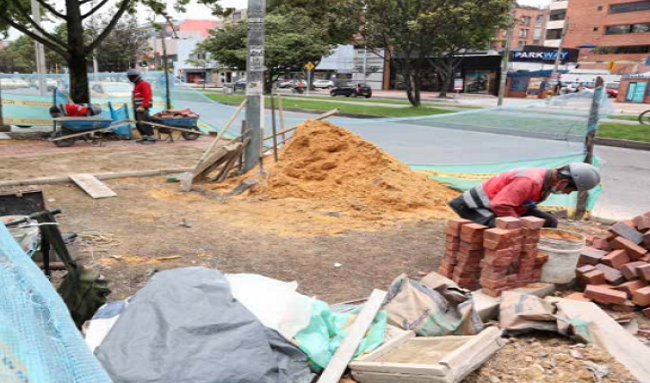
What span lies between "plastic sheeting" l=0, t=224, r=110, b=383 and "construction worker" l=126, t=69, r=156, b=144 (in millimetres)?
11345

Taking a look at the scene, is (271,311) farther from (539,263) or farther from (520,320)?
(539,263)

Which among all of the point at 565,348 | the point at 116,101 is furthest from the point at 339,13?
the point at 565,348

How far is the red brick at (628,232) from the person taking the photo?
4582 millimetres

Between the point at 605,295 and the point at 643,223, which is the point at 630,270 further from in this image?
the point at 643,223

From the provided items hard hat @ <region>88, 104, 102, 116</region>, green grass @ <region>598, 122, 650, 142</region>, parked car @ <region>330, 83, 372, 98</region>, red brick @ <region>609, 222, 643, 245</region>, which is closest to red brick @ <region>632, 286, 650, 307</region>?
red brick @ <region>609, 222, 643, 245</region>

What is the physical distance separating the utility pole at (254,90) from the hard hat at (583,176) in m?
5.64

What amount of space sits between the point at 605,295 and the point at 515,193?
107cm

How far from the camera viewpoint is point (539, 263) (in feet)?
14.1

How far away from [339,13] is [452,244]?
23.0 m

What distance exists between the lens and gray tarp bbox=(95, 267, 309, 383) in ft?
8.07

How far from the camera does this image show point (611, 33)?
61.1m

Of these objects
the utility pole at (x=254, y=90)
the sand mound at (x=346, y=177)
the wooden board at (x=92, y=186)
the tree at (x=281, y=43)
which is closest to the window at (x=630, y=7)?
the tree at (x=281, y=43)

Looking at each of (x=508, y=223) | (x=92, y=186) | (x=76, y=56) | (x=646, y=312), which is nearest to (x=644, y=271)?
(x=646, y=312)

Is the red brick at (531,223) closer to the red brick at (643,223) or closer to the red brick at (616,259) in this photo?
the red brick at (616,259)
